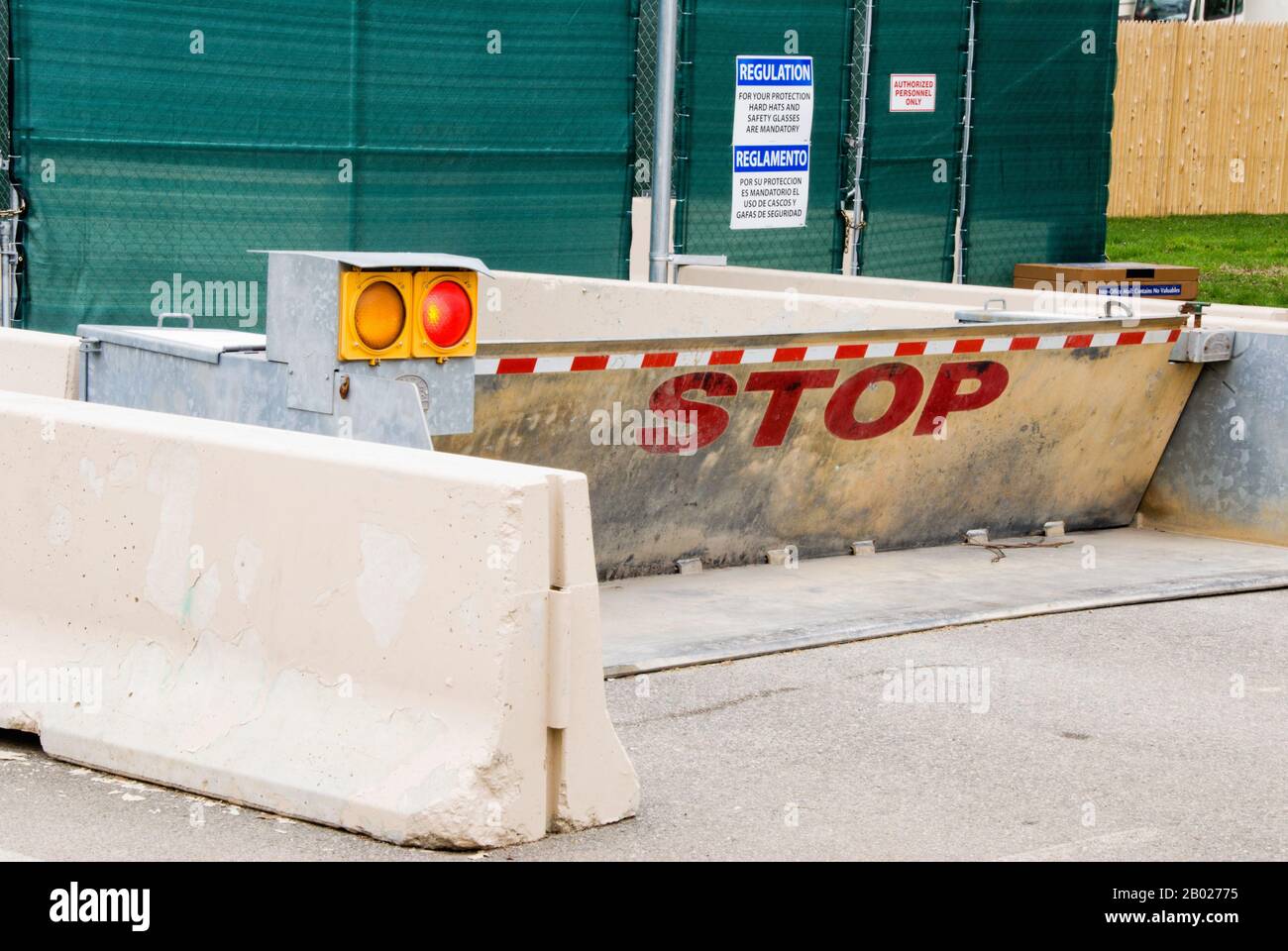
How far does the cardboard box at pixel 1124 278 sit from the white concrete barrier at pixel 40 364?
9296 millimetres

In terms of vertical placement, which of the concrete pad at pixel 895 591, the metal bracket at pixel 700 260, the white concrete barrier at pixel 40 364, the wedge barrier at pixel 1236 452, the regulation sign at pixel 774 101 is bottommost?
the concrete pad at pixel 895 591

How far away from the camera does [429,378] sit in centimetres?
781

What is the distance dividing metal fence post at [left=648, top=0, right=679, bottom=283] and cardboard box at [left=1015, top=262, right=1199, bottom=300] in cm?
394

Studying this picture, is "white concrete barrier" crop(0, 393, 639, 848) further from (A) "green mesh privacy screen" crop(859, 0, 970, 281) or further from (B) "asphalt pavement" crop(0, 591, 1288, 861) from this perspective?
(A) "green mesh privacy screen" crop(859, 0, 970, 281)

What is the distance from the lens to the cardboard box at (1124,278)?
631 inches

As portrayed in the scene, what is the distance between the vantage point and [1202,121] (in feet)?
111

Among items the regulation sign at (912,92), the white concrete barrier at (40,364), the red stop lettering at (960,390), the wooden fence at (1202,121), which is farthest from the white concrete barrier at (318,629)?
the wooden fence at (1202,121)

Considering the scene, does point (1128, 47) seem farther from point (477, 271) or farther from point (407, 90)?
point (477, 271)

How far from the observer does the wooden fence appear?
109 feet

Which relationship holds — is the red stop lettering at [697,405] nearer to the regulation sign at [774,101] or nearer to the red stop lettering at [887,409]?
the red stop lettering at [887,409]

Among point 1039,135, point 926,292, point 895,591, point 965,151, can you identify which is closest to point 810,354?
point 895,591

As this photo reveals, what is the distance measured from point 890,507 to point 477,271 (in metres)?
3.07

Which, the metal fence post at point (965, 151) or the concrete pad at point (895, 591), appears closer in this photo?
the concrete pad at point (895, 591)
